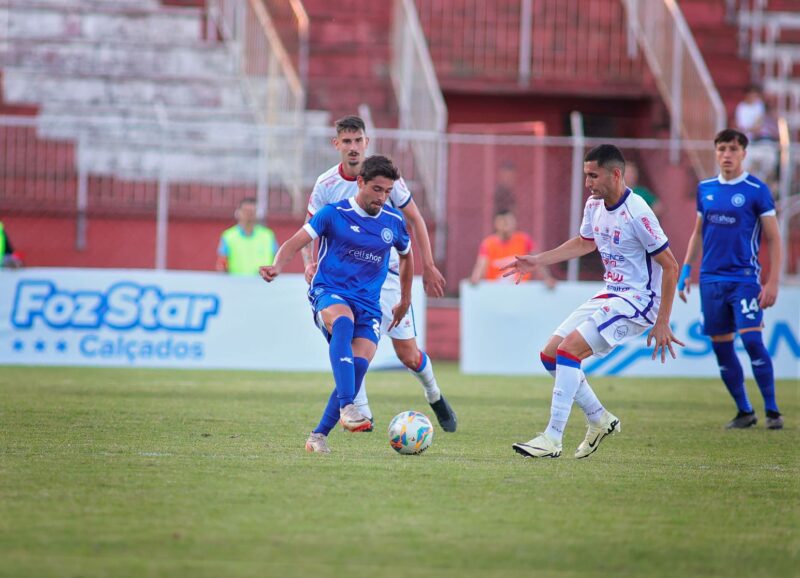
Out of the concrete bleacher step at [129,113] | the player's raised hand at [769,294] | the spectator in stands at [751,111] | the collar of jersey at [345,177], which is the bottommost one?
the player's raised hand at [769,294]

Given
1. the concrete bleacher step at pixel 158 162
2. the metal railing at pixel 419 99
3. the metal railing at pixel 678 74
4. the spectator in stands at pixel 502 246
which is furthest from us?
the metal railing at pixel 678 74

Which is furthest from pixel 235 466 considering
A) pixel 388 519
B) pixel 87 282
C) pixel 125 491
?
pixel 87 282

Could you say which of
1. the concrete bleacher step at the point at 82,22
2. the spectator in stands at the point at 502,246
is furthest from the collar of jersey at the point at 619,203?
the concrete bleacher step at the point at 82,22

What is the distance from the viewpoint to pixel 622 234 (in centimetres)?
796

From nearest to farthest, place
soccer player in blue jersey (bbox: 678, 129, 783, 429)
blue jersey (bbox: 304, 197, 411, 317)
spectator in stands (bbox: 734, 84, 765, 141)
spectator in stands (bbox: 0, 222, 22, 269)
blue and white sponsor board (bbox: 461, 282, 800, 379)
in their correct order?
blue jersey (bbox: 304, 197, 411, 317) < soccer player in blue jersey (bbox: 678, 129, 783, 429) < spectator in stands (bbox: 0, 222, 22, 269) < blue and white sponsor board (bbox: 461, 282, 800, 379) < spectator in stands (bbox: 734, 84, 765, 141)

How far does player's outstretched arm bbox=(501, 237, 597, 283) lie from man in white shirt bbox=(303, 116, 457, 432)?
0.61 m

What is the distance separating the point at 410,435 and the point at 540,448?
80cm

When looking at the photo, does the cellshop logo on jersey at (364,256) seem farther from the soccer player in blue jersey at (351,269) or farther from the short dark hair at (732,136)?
the short dark hair at (732,136)

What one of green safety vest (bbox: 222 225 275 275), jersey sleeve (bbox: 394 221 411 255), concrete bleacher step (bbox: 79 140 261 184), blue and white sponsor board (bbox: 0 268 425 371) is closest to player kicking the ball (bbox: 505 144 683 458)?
jersey sleeve (bbox: 394 221 411 255)

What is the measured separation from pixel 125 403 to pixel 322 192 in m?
2.96

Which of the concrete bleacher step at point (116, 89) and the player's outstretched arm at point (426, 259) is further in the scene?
the concrete bleacher step at point (116, 89)

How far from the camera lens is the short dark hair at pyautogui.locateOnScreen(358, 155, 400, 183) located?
786 cm

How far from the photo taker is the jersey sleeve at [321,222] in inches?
315

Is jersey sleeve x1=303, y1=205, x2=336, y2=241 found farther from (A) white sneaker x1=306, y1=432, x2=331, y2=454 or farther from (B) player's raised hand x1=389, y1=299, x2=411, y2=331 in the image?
(A) white sneaker x1=306, y1=432, x2=331, y2=454
